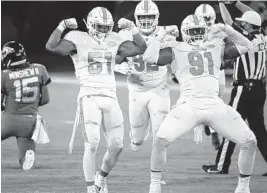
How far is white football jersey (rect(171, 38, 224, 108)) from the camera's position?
7.55 metres

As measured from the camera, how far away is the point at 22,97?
30.2ft

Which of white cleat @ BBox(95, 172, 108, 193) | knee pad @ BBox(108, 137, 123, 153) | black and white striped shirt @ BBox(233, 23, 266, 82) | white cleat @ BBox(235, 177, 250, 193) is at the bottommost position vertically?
white cleat @ BBox(95, 172, 108, 193)

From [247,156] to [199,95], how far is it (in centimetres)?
65

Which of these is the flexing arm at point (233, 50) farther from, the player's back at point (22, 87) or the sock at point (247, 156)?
the player's back at point (22, 87)

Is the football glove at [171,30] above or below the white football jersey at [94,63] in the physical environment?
above

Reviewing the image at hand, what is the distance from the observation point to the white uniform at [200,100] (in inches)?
291

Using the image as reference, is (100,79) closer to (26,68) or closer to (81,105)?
(81,105)

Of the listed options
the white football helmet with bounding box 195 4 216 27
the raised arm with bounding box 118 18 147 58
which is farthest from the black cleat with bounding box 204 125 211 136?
the raised arm with bounding box 118 18 147 58

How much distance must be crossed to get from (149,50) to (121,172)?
1.79 m

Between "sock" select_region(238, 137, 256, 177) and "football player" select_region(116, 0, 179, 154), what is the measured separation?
1.28 m

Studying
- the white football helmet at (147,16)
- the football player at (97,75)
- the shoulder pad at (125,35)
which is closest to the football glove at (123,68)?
the shoulder pad at (125,35)

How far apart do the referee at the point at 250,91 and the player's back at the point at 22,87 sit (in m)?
1.93

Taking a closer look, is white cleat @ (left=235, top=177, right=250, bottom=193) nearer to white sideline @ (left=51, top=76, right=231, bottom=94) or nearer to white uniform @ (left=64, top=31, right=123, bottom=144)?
white uniform @ (left=64, top=31, right=123, bottom=144)

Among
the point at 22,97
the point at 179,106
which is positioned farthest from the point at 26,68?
the point at 179,106
